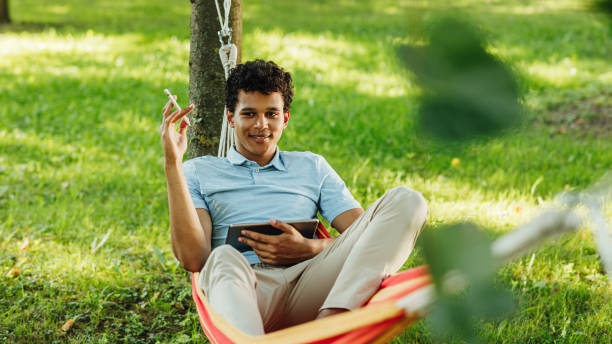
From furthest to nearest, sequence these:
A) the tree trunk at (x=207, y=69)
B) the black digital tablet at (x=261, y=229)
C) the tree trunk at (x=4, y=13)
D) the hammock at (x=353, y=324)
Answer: the tree trunk at (x=4, y=13), the tree trunk at (x=207, y=69), the black digital tablet at (x=261, y=229), the hammock at (x=353, y=324)

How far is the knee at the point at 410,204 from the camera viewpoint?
1837mm

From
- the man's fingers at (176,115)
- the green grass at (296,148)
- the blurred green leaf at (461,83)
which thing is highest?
the blurred green leaf at (461,83)

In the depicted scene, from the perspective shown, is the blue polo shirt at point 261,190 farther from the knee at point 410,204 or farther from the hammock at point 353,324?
the knee at point 410,204

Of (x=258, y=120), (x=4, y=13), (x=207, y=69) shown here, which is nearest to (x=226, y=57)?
(x=207, y=69)

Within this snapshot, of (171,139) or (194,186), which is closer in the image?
(171,139)

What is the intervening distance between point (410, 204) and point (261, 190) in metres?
0.62

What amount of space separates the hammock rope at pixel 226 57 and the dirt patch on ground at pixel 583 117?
260 centimetres

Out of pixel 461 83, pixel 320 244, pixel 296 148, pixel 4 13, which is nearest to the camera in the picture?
pixel 461 83

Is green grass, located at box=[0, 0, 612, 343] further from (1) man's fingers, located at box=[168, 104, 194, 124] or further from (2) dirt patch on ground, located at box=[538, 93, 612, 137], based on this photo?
(1) man's fingers, located at box=[168, 104, 194, 124]

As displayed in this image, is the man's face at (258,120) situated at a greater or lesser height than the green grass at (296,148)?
greater

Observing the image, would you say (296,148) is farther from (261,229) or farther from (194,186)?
(261,229)

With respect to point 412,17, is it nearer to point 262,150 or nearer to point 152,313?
point 262,150

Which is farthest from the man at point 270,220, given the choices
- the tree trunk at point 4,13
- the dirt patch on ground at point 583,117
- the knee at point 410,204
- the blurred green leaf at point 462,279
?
the tree trunk at point 4,13

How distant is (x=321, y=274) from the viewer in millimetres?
2014
